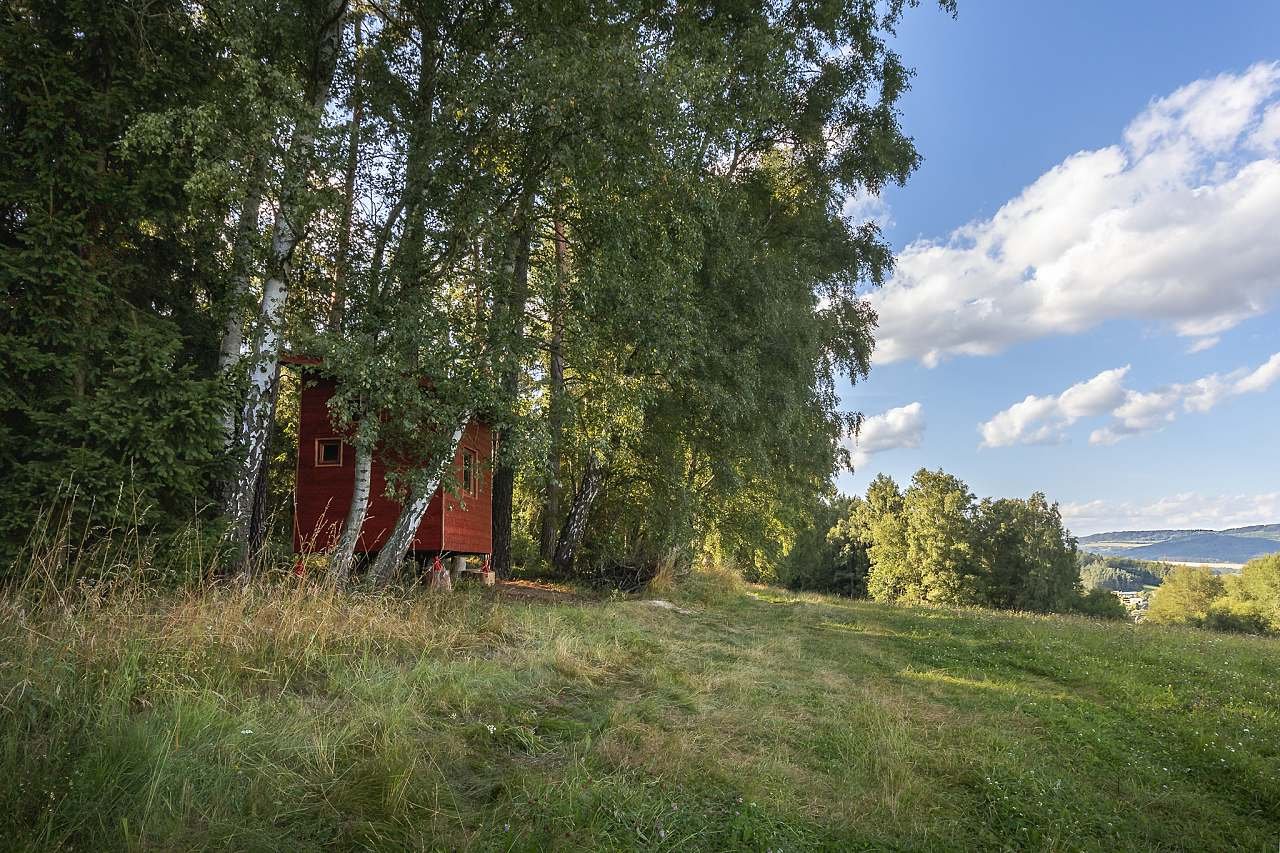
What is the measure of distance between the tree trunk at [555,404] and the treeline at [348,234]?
5.1 inches

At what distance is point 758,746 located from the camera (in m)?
4.90

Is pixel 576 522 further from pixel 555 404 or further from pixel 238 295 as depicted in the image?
pixel 238 295

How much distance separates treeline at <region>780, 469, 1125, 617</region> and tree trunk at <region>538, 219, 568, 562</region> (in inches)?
1070

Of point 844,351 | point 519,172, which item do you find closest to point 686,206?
point 519,172

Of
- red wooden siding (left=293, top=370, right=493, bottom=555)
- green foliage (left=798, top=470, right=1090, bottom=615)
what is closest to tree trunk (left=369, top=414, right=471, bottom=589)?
red wooden siding (left=293, top=370, right=493, bottom=555)

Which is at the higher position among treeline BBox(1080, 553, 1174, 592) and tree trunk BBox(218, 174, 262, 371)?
tree trunk BBox(218, 174, 262, 371)

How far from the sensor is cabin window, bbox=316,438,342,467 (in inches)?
528

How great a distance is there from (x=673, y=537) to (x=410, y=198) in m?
8.82

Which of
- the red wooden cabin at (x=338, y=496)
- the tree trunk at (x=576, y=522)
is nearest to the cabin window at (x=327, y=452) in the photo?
the red wooden cabin at (x=338, y=496)

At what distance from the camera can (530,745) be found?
14.5 ft

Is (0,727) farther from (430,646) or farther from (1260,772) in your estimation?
(1260,772)

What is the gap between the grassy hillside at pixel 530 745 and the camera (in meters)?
3.21

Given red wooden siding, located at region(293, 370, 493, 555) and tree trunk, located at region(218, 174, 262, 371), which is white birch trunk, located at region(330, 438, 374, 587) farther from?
red wooden siding, located at region(293, 370, 493, 555)

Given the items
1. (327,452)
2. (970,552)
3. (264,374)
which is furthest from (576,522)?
(970,552)
